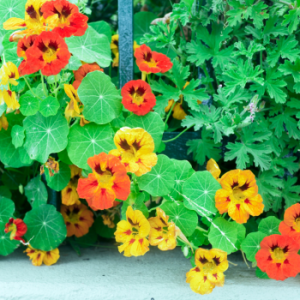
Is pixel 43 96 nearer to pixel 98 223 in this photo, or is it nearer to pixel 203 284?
pixel 98 223

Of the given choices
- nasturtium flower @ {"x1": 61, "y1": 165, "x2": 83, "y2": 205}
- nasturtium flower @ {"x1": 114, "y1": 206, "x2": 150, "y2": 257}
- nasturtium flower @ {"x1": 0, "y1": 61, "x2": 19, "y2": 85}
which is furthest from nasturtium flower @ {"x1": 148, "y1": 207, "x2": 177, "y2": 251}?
nasturtium flower @ {"x1": 0, "y1": 61, "x2": 19, "y2": 85}

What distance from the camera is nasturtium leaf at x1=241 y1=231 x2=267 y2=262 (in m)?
1.31

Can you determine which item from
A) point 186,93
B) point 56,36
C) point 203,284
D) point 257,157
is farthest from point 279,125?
point 56,36

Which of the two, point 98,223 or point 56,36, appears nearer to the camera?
point 56,36

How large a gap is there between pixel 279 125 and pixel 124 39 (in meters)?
0.82

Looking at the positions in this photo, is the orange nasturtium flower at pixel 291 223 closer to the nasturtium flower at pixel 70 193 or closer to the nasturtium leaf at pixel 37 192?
the nasturtium flower at pixel 70 193

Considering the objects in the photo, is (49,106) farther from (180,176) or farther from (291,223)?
(291,223)

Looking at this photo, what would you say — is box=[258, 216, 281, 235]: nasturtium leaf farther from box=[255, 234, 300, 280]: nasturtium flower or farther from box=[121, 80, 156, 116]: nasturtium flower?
box=[121, 80, 156, 116]: nasturtium flower

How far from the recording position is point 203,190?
4.31 feet

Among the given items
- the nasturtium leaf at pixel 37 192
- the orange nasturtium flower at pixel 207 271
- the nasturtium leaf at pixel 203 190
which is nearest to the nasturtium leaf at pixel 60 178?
the nasturtium leaf at pixel 37 192

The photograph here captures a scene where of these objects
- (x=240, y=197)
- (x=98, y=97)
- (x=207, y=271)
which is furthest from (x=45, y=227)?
(x=240, y=197)

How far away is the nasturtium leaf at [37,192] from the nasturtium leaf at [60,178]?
13cm

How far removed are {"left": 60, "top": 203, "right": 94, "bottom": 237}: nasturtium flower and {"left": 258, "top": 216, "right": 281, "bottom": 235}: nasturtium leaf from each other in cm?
87

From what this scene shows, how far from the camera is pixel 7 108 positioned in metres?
1.36
